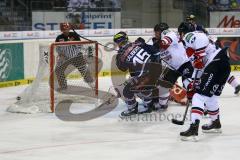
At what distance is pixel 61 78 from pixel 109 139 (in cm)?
259

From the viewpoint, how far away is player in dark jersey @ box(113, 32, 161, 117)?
26.6 ft

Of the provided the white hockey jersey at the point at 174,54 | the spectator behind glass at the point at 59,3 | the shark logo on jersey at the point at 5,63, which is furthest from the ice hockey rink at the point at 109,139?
the spectator behind glass at the point at 59,3

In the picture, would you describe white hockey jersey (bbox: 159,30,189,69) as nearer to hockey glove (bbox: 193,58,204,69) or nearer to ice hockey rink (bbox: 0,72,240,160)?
ice hockey rink (bbox: 0,72,240,160)

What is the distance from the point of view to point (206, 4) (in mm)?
15531

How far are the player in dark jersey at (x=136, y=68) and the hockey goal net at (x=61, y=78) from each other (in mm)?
915

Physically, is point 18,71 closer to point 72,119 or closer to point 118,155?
point 72,119

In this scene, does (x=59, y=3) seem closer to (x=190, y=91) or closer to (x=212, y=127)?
(x=190, y=91)

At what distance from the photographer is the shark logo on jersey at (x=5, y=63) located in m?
11.4

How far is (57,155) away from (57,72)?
3337 millimetres

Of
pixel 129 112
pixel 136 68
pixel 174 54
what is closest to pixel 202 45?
pixel 136 68

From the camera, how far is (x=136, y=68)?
827 cm

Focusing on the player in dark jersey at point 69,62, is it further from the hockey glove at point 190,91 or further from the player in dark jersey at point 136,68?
the hockey glove at point 190,91

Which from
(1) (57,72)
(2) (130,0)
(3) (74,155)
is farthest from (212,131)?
(2) (130,0)

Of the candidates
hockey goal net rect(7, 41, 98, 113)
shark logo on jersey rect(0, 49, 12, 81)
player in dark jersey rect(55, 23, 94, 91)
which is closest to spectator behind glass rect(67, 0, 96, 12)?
shark logo on jersey rect(0, 49, 12, 81)
